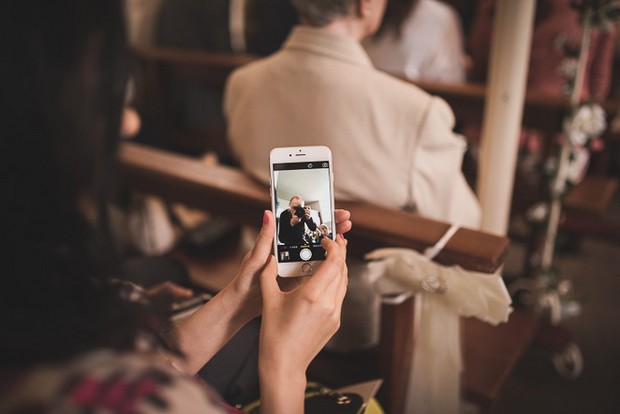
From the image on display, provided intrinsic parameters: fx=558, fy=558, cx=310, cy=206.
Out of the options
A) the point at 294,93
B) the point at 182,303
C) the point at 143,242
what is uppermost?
the point at 294,93

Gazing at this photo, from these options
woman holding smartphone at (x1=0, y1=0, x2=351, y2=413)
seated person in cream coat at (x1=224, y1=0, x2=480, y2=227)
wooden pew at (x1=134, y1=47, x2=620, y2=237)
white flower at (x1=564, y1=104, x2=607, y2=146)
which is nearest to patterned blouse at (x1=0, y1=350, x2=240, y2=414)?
woman holding smartphone at (x1=0, y1=0, x2=351, y2=413)

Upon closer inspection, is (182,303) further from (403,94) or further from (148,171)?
(403,94)

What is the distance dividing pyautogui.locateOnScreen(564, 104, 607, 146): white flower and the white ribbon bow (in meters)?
0.71

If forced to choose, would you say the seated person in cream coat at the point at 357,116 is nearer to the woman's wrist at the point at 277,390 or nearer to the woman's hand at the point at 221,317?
the woman's hand at the point at 221,317

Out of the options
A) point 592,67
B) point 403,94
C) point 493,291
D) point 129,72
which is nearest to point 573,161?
point 403,94

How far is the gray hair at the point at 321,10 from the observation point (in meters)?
1.23

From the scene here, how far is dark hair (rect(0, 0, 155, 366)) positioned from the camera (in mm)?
454

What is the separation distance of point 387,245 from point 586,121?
0.79 meters

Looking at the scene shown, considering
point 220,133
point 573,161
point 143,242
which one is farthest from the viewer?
point 220,133

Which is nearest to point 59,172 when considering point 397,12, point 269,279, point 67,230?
point 67,230

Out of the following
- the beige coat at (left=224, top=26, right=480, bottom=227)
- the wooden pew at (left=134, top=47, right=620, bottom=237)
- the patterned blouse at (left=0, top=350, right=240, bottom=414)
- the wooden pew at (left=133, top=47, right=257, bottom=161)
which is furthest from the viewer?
the wooden pew at (left=133, top=47, right=257, bottom=161)

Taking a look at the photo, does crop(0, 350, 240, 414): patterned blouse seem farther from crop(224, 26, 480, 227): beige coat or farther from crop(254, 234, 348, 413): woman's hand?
crop(224, 26, 480, 227): beige coat

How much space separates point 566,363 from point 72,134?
1806 millimetres

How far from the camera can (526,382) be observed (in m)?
1.80
